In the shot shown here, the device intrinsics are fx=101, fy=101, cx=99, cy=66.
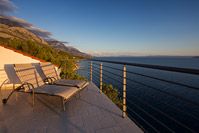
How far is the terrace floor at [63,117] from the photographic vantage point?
1.63 meters

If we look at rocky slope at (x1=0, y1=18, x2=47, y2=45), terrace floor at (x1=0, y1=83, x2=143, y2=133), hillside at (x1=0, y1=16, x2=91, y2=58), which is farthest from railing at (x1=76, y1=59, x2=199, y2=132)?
rocky slope at (x1=0, y1=18, x2=47, y2=45)

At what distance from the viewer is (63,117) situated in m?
1.92

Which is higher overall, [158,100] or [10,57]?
[10,57]

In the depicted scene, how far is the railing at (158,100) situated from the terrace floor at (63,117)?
30 cm

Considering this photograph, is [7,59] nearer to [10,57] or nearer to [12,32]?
[10,57]

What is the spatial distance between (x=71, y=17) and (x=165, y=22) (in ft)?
57.6

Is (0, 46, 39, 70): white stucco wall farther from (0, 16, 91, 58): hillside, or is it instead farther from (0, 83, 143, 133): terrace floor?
(0, 16, 91, 58): hillside

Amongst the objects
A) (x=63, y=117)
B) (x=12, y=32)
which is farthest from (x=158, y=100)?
(x=12, y=32)

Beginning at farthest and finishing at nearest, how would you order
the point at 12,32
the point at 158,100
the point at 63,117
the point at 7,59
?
the point at 12,32, the point at 7,59, the point at 63,117, the point at 158,100

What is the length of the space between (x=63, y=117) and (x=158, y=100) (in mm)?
1675

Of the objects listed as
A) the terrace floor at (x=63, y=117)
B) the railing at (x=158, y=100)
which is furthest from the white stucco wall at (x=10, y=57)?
the railing at (x=158, y=100)

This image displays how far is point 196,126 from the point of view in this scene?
49.3ft

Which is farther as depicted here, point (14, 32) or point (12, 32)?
point (14, 32)

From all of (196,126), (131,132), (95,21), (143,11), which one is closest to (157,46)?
(143,11)
